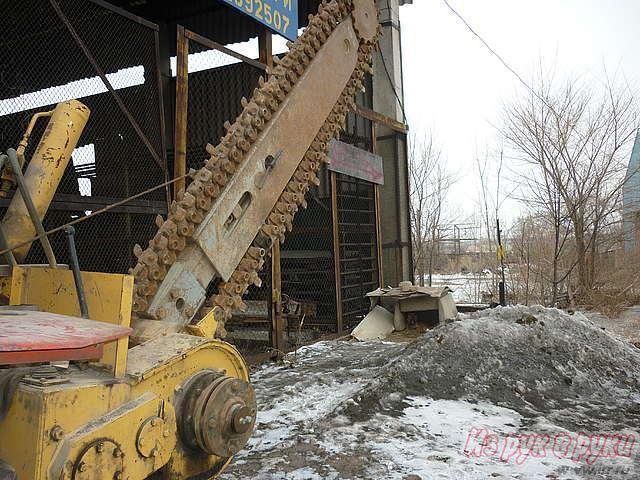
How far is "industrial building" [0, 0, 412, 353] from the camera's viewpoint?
18.8 ft

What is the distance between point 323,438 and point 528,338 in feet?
8.89

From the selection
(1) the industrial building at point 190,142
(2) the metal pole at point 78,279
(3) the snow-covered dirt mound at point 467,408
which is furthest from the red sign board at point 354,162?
(2) the metal pole at point 78,279

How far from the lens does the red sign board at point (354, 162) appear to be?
26.5 ft

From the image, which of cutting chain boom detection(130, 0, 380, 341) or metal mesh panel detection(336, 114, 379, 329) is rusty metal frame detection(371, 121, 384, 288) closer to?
metal mesh panel detection(336, 114, 379, 329)

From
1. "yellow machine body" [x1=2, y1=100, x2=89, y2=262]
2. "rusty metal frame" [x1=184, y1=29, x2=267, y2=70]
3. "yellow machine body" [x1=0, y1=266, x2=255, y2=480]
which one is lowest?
"yellow machine body" [x1=0, y1=266, x2=255, y2=480]

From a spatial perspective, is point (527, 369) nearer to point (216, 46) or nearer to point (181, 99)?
point (181, 99)

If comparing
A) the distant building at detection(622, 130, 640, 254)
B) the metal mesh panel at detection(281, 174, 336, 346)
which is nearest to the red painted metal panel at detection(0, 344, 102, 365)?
the metal mesh panel at detection(281, 174, 336, 346)

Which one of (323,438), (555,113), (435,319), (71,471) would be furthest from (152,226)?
(555,113)

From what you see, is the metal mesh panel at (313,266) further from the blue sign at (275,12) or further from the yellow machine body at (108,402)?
the yellow machine body at (108,402)

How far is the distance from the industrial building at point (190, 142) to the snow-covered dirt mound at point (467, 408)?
6.33ft

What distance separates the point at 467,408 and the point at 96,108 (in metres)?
6.30

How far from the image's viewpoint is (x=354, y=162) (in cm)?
862

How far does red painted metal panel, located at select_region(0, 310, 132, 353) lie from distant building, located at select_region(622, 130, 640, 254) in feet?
48.6

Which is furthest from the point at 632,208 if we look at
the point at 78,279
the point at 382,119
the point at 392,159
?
the point at 78,279
